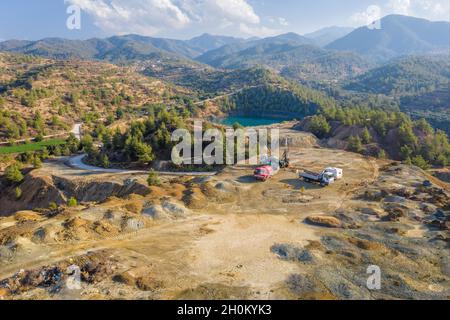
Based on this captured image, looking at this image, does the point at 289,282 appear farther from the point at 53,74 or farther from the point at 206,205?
the point at 53,74

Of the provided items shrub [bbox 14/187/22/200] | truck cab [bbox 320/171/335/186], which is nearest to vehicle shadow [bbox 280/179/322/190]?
truck cab [bbox 320/171/335/186]

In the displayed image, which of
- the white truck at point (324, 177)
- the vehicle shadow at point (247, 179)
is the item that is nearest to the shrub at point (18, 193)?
the vehicle shadow at point (247, 179)

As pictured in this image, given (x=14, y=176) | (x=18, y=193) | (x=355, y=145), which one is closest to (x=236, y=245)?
(x=18, y=193)

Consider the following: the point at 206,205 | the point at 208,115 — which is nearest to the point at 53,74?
the point at 208,115

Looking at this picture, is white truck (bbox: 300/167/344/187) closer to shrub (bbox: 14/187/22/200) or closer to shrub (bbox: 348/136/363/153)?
shrub (bbox: 348/136/363/153)

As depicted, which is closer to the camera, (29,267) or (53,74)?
(29,267)
